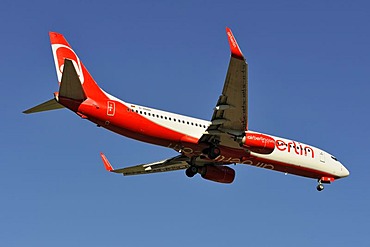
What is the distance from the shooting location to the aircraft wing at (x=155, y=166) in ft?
168

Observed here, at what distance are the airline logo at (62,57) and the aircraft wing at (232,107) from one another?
991 cm

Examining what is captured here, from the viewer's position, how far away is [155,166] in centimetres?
5275

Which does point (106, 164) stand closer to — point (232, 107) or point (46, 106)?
point (46, 106)

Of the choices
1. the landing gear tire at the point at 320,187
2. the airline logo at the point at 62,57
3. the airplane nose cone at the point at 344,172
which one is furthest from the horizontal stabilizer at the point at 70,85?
the airplane nose cone at the point at 344,172

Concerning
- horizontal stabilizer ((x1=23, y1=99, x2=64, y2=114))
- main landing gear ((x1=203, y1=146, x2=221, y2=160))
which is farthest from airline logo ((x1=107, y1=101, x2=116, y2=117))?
main landing gear ((x1=203, y1=146, x2=221, y2=160))

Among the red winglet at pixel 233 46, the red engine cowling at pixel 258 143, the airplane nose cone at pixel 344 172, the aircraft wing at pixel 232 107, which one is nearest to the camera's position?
the red winglet at pixel 233 46

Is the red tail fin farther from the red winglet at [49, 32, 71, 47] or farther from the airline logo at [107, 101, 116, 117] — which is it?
the airline logo at [107, 101, 116, 117]

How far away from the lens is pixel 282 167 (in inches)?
1948

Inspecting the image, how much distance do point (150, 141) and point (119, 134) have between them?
236 cm

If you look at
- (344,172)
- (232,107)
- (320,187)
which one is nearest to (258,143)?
(232,107)

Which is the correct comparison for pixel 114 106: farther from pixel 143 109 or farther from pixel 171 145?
pixel 171 145

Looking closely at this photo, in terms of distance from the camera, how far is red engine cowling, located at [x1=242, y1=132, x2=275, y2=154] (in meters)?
44.2

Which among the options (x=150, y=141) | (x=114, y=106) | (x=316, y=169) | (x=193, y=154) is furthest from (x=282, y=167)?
(x=114, y=106)

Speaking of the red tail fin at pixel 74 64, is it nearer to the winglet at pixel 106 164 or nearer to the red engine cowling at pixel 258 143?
the red engine cowling at pixel 258 143
